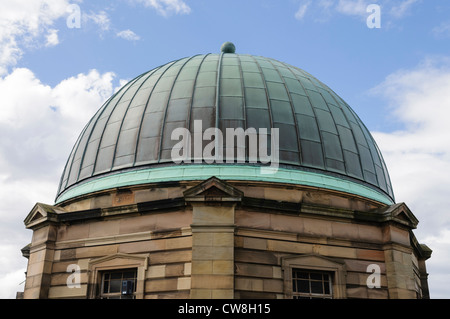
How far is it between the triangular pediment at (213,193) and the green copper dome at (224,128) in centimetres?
193

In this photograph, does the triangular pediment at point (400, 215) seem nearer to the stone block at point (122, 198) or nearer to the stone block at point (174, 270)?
the stone block at point (174, 270)

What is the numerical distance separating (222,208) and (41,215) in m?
8.05

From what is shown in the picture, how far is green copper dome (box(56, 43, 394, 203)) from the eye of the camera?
20375mm

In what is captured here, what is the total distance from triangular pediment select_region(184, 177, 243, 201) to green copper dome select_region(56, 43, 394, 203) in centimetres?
193

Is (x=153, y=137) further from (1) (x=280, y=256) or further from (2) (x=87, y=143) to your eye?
(1) (x=280, y=256)

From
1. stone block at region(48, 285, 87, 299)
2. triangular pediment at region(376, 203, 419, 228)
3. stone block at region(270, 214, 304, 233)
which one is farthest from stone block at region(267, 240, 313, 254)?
stone block at region(48, 285, 87, 299)

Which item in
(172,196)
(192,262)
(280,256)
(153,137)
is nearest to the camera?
(192,262)

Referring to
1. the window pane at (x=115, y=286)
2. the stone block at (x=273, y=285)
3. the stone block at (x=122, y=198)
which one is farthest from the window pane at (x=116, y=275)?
the stone block at (x=273, y=285)

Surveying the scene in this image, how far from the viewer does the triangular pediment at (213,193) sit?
17375mm

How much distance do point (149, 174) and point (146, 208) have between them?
1.99m

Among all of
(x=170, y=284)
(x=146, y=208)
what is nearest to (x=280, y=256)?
(x=170, y=284)

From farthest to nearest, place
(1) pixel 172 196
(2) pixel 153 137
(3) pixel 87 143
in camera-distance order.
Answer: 1. (3) pixel 87 143
2. (2) pixel 153 137
3. (1) pixel 172 196

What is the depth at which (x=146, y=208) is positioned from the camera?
18.6m

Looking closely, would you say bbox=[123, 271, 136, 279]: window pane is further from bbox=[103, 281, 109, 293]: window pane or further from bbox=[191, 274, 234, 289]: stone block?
bbox=[191, 274, 234, 289]: stone block
